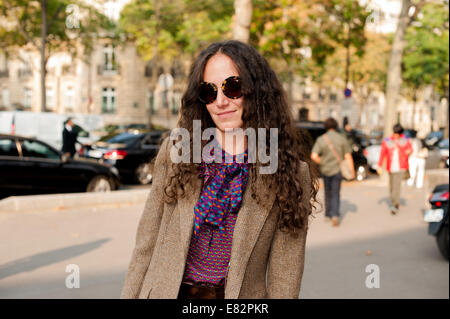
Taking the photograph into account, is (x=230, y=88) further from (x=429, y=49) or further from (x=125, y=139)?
(x=429, y=49)

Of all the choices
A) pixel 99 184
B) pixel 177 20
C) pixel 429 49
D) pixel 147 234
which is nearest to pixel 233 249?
pixel 147 234

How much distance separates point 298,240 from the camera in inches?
84.1

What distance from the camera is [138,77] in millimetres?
46625

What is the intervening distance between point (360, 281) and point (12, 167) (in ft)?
23.0

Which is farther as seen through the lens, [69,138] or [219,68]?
[69,138]

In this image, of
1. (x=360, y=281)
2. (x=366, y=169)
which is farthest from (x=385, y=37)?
(x=360, y=281)

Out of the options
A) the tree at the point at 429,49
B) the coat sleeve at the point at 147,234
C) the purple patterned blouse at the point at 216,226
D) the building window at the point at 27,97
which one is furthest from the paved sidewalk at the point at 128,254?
the building window at the point at 27,97

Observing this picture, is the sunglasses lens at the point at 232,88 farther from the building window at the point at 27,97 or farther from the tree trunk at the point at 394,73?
the building window at the point at 27,97

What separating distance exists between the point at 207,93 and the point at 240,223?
21.4 inches

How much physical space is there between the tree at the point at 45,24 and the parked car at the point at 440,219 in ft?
66.8

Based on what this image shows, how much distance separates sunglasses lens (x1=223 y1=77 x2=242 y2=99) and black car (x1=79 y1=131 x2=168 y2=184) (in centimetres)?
1249

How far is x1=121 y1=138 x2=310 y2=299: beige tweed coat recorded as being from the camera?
2.00 meters

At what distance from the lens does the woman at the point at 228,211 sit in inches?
80.0
